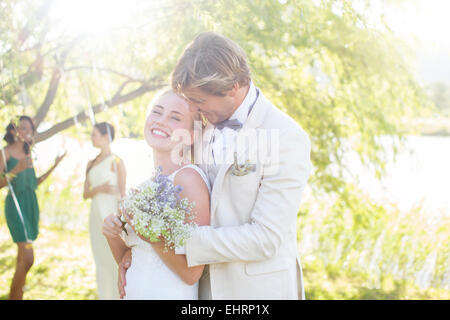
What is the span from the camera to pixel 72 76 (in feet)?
20.9

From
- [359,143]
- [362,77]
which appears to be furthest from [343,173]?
[362,77]

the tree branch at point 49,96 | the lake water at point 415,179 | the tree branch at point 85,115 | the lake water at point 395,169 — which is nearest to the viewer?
the tree branch at point 85,115

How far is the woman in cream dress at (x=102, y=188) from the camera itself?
193 inches

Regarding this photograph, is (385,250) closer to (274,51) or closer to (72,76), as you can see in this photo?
(274,51)

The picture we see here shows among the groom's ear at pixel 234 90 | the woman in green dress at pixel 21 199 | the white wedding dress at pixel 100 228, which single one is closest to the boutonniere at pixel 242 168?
the groom's ear at pixel 234 90

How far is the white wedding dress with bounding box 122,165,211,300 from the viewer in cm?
193

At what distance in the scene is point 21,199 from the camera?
4.88m

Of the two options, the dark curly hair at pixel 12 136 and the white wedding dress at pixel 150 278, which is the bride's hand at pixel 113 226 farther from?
the dark curly hair at pixel 12 136

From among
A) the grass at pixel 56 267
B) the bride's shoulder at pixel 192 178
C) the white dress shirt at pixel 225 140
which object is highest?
the white dress shirt at pixel 225 140

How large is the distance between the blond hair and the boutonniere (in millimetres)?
308

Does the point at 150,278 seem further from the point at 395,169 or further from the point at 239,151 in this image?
the point at 395,169

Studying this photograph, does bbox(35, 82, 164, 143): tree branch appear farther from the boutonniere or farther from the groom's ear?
the boutonniere

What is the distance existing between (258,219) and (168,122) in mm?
719

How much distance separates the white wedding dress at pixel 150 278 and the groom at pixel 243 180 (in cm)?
12
